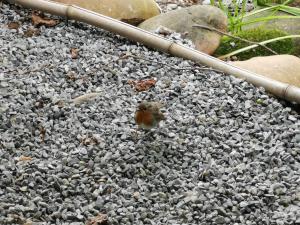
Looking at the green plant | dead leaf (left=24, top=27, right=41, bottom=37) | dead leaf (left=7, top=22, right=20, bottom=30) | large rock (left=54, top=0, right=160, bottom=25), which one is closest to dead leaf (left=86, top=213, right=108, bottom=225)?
dead leaf (left=24, top=27, right=41, bottom=37)

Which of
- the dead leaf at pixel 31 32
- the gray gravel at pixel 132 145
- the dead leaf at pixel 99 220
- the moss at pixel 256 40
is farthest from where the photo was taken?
the moss at pixel 256 40

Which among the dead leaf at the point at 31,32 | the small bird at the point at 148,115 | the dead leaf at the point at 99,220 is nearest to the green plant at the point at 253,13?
the dead leaf at the point at 31,32

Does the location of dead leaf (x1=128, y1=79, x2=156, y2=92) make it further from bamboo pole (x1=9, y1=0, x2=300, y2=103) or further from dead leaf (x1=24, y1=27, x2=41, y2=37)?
dead leaf (x1=24, y1=27, x2=41, y2=37)

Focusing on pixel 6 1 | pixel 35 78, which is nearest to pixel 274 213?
pixel 35 78

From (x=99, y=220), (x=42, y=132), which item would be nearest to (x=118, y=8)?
(x=42, y=132)

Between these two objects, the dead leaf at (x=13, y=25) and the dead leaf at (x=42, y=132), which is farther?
the dead leaf at (x=13, y=25)

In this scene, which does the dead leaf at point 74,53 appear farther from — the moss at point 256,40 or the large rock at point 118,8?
the moss at point 256,40
